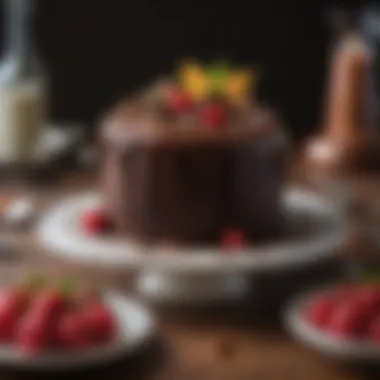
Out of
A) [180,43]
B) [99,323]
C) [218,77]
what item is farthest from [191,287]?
[180,43]

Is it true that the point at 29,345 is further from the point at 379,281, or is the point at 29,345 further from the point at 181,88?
the point at 181,88

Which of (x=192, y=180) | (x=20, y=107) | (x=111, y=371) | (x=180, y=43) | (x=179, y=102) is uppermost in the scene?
(x=180, y=43)

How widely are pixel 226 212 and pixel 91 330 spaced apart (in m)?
0.34

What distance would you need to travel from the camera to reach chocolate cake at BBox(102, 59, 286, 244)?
149 cm

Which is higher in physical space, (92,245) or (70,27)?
(70,27)

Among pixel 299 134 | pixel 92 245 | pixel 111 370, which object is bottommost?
pixel 111 370

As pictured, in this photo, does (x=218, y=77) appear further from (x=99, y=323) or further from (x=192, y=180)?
(x=99, y=323)

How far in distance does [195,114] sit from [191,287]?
253mm

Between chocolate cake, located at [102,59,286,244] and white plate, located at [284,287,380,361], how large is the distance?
0.25 metres

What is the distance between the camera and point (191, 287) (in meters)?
1.44

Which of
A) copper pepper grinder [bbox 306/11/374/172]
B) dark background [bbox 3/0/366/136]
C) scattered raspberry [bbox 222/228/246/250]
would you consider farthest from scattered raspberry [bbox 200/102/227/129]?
dark background [bbox 3/0/366/136]

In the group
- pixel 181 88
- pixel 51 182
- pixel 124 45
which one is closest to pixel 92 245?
pixel 181 88

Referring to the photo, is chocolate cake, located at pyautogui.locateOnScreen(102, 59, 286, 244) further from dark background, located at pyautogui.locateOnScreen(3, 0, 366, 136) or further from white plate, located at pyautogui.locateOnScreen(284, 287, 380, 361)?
dark background, located at pyautogui.locateOnScreen(3, 0, 366, 136)

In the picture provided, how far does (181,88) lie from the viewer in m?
1.72
